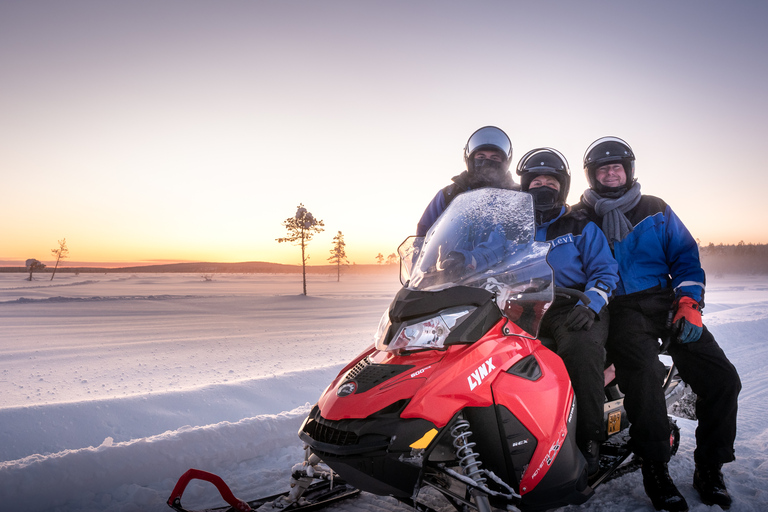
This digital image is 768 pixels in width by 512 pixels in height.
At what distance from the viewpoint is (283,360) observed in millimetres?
7359

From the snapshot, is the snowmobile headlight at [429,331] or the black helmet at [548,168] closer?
the snowmobile headlight at [429,331]

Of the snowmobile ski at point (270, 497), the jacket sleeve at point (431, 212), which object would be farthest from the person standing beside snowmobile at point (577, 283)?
the snowmobile ski at point (270, 497)

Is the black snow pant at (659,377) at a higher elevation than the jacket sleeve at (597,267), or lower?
lower

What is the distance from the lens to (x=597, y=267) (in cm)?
279

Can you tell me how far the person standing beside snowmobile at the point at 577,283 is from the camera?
2.45 metres

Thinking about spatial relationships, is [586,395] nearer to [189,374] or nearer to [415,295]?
[415,295]

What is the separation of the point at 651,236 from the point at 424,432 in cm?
254

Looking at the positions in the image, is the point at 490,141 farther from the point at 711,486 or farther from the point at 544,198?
the point at 711,486

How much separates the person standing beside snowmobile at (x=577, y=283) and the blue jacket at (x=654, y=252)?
17.1 inches

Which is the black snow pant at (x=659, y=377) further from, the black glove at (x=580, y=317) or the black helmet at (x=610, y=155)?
the black helmet at (x=610, y=155)

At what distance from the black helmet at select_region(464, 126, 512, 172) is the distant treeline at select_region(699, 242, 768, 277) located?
95123 millimetres

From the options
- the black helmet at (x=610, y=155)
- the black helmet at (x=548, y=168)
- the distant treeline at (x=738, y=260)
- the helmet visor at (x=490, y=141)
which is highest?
the helmet visor at (x=490, y=141)

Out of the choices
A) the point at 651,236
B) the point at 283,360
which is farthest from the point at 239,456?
the point at 283,360

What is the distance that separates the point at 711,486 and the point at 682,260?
1515 millimetres
